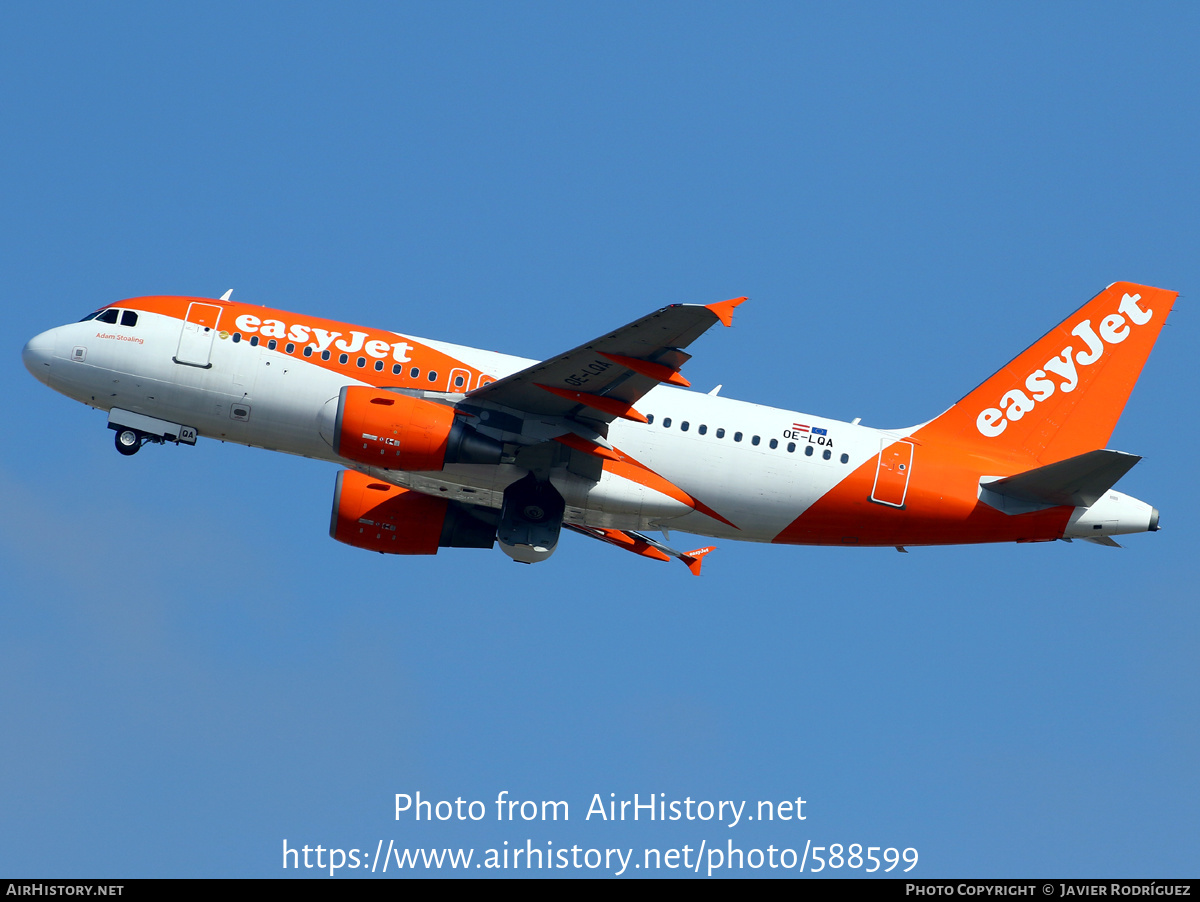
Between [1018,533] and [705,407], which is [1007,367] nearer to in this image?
[1018,533]

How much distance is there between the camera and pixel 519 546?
3678cm

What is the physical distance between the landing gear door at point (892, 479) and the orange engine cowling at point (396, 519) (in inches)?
437

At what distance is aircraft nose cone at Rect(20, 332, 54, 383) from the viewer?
37281mm

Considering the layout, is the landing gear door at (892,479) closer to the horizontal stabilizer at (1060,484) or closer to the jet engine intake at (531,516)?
the horizontal stabilizer at (1060,484)

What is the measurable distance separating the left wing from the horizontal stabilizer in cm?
983

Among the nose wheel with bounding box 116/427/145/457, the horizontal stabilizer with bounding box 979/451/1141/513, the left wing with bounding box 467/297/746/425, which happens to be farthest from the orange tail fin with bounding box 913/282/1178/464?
the nose wheel with bounding box 116/427/145/457

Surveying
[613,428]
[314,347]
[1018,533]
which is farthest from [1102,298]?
[314,347]

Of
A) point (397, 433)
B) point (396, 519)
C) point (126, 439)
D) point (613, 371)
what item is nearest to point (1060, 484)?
point (613, 371)

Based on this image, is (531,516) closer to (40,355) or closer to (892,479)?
(892,479)

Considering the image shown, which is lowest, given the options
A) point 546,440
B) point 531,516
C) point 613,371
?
point 531,516

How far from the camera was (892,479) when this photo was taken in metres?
37.2

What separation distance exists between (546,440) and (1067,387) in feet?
49.4

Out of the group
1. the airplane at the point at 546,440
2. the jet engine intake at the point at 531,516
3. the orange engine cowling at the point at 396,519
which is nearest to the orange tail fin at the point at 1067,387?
the airplane at the point at 546,440

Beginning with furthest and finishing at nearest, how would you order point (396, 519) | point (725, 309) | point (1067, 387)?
point (396, 519) < point (1067, 387) < point (725, 309)
